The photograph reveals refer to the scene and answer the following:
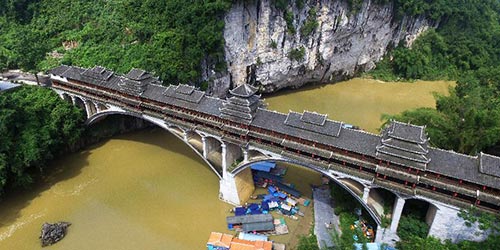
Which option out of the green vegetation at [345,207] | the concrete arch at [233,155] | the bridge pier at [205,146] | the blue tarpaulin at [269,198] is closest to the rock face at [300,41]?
the bridge pier at [205,146]

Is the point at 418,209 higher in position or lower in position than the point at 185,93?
lower

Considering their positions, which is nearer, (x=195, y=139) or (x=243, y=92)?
(x=243, y=92)

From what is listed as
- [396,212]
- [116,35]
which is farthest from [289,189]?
[116,35]

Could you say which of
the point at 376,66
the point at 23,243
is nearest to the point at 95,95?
the point at 23,243

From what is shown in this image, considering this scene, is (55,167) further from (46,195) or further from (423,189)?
(423,189)

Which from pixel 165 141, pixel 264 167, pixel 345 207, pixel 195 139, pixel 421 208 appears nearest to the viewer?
pixel 421 208

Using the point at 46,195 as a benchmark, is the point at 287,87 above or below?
above

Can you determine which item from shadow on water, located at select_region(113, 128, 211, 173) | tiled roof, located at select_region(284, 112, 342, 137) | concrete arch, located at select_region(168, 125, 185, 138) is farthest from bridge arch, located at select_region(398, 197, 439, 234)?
shadow on water, located at select_region(113, 128, 211, 173)

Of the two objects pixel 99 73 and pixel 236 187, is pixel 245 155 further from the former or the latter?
pixel 99 73
